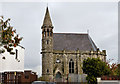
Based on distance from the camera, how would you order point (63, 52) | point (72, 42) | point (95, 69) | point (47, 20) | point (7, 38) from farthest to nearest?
point (72, 42) < point (63, 52) < point (47, 20) < point (95, 69) < point (7, 38)

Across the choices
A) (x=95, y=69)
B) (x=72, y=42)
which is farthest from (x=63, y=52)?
(x=95, y=69)

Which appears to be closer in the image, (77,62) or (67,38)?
(77,62)

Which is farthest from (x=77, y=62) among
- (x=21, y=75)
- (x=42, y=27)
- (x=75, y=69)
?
(x=21, y=75)

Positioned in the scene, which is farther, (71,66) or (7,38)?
(71,66)

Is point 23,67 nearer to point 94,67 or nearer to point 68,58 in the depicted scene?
point 94,67

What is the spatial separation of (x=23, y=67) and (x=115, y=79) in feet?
45.6

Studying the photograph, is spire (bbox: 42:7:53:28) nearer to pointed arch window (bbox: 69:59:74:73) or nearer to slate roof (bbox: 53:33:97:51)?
slate roof (bbox: 53:33:97:51)

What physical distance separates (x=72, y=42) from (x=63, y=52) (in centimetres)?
461

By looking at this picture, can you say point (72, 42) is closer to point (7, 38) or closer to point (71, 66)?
point (71, 66)

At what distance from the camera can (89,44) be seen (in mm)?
53531

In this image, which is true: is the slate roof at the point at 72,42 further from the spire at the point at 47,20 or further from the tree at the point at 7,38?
the tree at the point at 7,38

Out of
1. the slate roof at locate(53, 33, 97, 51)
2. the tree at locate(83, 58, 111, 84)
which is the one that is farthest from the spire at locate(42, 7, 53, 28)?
the tree at locate(83, 58, 111, 84)

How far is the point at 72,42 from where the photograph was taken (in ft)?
175

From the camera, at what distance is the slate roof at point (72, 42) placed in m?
51.9
